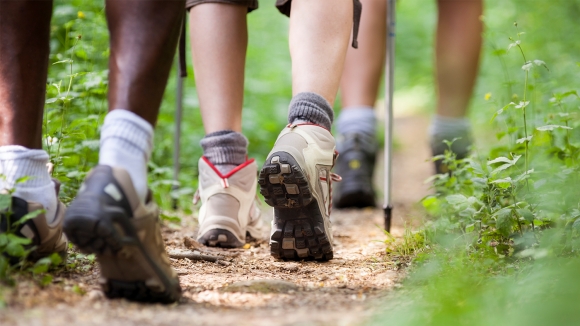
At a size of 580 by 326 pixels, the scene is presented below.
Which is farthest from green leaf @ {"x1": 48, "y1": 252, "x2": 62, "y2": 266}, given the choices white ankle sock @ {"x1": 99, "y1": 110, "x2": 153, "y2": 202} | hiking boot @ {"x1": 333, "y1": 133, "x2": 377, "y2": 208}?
hiking boot @ {"x1": 333, "y1": 133, "x2": 377, "y2": 208}

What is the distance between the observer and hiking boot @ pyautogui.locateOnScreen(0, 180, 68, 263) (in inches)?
51.4

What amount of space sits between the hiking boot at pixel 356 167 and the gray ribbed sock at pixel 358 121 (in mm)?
26

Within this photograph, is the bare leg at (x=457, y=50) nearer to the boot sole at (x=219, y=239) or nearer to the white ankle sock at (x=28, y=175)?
the boot sole at (x=219, y=239)

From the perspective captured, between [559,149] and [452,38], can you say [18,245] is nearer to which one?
[559,149]

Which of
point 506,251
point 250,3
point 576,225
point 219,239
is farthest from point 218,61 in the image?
point 576,225

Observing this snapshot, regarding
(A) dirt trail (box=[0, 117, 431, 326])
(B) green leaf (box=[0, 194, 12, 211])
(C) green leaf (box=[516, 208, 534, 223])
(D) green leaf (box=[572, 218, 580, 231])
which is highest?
(B) green leaf (box=[0, 194, 12, 211])

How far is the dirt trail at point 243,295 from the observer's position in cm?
108

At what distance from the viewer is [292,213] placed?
1.71 metres

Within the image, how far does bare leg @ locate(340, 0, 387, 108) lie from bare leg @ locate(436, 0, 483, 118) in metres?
0.31

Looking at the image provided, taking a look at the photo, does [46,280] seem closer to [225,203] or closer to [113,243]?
[113,243]

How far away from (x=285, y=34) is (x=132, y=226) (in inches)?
322

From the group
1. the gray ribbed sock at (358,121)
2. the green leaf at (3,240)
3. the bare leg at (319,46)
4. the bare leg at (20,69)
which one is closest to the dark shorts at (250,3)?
the bare leg at (319,46)

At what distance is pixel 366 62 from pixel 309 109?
61.6 inches

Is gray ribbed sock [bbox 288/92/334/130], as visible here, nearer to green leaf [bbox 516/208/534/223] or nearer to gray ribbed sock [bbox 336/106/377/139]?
green leaf [bbox 516/208/534/223]
